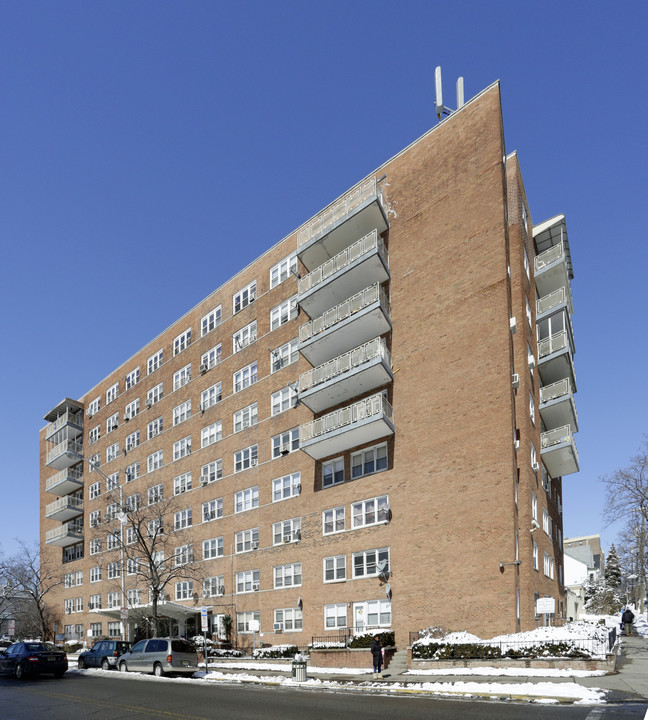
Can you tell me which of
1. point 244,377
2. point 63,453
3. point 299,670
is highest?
point 244,377

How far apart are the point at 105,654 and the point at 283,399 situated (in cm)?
1693

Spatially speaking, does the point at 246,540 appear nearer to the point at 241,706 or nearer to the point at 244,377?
the point at 244,377

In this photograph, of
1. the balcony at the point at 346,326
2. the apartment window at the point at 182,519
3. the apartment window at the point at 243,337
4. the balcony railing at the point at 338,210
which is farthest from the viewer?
the apartment window at the point at 182,519

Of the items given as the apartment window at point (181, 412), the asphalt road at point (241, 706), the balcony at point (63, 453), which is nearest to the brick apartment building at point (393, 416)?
the apartment window at point (181, 412)

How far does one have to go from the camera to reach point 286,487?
43.0 meters

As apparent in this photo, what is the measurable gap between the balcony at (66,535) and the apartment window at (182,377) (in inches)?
928

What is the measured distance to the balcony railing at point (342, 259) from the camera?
37.9 meters

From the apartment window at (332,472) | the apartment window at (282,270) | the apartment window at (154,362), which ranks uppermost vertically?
the apartment window at (282,270)

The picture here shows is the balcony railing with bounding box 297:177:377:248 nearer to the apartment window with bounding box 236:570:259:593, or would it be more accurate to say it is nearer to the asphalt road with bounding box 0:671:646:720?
the apartment window with bounding box 236:570:259:593

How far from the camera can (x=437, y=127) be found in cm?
3728

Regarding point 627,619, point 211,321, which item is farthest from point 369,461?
point 627,619

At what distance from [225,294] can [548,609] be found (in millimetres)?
32143

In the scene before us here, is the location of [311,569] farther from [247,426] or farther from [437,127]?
[437,127]

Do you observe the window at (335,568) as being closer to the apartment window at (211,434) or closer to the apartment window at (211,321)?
the apartment window at (211,434)
